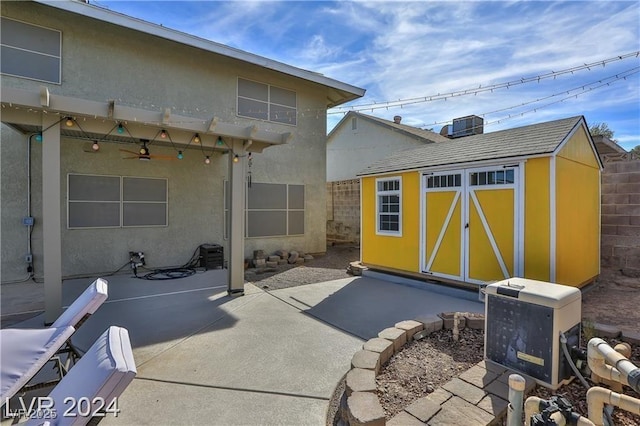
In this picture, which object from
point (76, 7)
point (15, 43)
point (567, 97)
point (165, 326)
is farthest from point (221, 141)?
point (567, 97)

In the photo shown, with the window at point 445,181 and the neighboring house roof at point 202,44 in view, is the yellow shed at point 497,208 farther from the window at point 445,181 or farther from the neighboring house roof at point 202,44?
the neighboring house roof at point 202,44

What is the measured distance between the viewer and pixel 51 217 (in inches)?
168

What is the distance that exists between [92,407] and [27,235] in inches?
285

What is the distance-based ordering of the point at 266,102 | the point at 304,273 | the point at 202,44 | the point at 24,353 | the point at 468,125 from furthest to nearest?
the point at 468,125, the point at 266,102, the point at 202,44, the point at 304,273, the point at 24,353

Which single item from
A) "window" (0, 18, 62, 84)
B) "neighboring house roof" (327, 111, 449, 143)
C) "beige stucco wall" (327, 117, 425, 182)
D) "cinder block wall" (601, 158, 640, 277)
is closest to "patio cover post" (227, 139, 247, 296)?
"window" (0, 18, 62, 84)

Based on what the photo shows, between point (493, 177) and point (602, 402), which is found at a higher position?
point (493, 177)

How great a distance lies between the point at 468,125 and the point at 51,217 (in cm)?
1302

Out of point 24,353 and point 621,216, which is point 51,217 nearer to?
point 24,353

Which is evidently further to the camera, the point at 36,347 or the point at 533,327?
the point at 533,327

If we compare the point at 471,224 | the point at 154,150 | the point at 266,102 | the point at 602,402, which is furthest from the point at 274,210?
the point at 602,402

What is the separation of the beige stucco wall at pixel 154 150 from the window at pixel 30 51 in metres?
0.14

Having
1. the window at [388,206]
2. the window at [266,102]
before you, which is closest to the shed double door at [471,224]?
the window at [388,206]

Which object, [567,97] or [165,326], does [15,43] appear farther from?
[567,97]

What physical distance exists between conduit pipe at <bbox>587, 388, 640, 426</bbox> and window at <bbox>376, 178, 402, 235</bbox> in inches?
200
